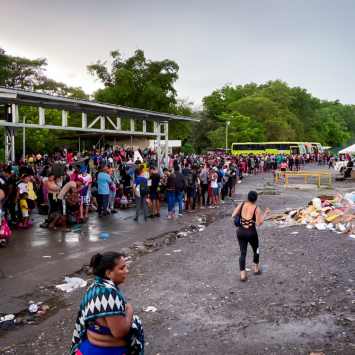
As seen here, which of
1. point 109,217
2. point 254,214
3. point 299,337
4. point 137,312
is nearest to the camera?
point 299,337

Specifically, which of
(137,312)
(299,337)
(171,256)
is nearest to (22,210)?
(171,256)

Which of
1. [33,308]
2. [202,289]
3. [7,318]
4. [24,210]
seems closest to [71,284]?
[33,308]

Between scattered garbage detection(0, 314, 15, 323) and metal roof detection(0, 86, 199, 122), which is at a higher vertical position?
metal roof detection(0, 86, 199, 122)

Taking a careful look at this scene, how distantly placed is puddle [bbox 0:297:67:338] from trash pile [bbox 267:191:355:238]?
706cm

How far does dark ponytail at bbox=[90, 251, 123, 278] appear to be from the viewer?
2.58 meters

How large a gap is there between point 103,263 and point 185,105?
63.5 meters

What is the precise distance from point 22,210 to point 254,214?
6.95 metres

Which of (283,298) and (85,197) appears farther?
(85,197)

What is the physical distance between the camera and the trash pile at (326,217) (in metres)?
9.99

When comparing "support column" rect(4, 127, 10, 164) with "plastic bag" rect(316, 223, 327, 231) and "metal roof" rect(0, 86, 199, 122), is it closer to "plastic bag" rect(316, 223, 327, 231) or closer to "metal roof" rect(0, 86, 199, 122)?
"metal roof" rect(0, 86, 199, 122)

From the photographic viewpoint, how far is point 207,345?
430 centimetres

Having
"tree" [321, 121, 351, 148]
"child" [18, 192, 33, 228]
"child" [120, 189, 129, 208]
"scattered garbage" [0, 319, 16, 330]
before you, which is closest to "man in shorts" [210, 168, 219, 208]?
Result: "child" [120, 189, 129, 208]

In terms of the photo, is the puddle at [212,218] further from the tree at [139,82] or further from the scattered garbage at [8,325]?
the tree at [139,82]

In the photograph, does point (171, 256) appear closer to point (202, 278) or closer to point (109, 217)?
point (202, 278)
